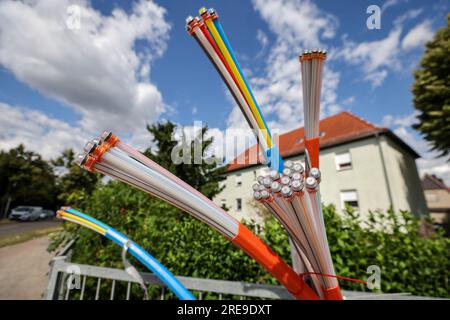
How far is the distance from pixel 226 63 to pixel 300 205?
564 mm

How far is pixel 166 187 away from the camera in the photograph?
660 mm

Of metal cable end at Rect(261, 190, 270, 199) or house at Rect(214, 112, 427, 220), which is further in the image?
house at Rect(214, 112, 427, 220)

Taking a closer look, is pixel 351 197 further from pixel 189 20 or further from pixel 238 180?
pixel 189 20

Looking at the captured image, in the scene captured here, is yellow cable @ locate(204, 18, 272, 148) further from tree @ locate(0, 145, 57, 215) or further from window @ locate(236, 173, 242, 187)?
tree @ locate(0, 145, 57, 215)

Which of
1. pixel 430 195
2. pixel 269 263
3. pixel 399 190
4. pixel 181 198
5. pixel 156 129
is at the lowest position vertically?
pixel 269 263

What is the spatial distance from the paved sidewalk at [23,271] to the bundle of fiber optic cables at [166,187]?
5.51m

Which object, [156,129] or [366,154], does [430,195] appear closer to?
[366,154]

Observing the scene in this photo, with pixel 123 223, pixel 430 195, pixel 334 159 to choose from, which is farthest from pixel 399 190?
pixel 430 195

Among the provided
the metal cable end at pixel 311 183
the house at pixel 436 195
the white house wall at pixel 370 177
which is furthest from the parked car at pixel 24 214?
the house at pixel 436 195

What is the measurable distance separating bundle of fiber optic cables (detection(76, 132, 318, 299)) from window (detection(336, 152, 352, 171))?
12869 mm

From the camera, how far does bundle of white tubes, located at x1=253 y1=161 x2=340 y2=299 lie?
58 centimetres

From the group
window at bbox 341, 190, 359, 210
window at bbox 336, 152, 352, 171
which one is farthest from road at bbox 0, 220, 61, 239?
window at bbox 336, 152, 352, 171

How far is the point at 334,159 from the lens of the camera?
488 inches
